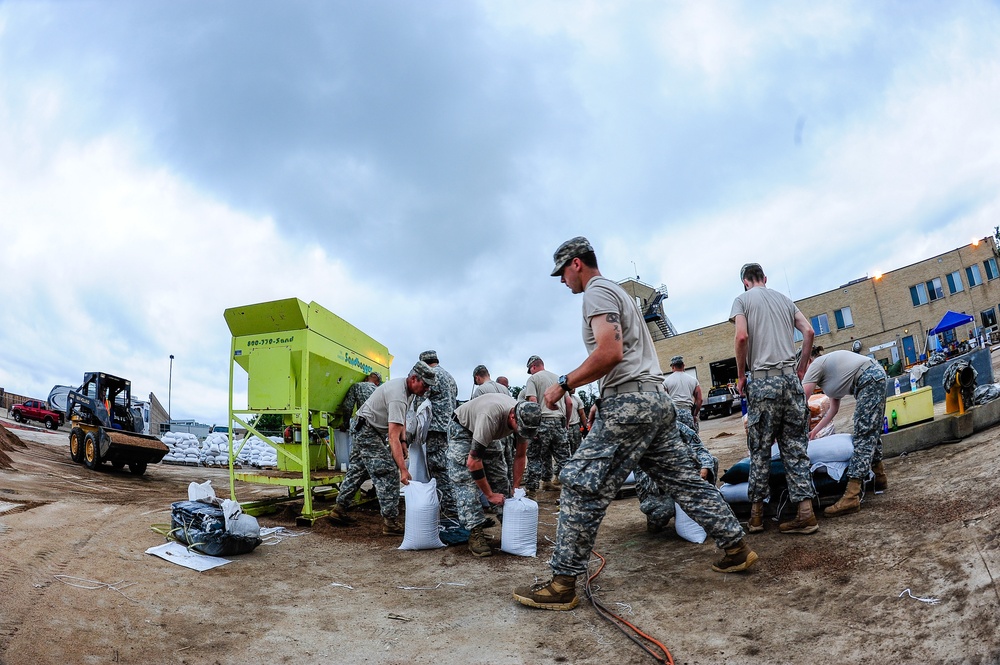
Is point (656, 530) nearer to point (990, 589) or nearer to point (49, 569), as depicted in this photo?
point (990, 589)

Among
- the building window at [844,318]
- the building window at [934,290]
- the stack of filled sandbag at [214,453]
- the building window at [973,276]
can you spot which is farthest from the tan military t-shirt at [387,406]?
the building window at [973,276]

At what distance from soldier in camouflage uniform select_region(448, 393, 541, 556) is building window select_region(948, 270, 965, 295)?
3422 centimetres

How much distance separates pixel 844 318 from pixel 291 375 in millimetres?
33627

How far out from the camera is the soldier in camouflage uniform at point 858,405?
4125mm

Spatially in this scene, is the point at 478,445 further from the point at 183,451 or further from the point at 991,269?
the point at 991,269

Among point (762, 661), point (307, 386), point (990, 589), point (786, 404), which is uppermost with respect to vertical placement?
point (307, 386)

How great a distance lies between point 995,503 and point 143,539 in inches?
231

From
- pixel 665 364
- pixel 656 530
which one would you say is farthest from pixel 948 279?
pixel 656 530

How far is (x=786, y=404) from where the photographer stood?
389 centimetres

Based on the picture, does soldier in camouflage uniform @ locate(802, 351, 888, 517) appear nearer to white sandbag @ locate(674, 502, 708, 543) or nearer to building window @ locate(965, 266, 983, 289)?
white sandbag @ locate(674, 502, 708, 543)

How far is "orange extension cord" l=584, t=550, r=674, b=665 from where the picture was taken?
96.3 inches

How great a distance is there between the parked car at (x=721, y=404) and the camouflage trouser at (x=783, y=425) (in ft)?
66.8

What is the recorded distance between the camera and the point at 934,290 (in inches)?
1194

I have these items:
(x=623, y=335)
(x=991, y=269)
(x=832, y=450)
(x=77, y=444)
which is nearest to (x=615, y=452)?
(x=623, y=335)
